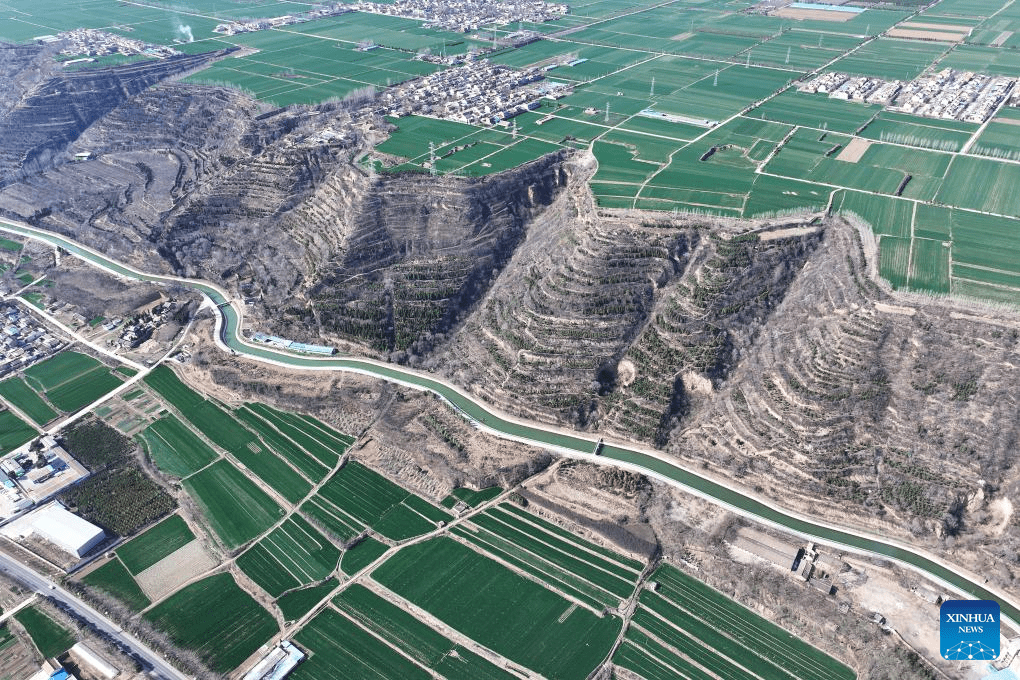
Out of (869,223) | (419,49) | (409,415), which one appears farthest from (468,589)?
(419,49)

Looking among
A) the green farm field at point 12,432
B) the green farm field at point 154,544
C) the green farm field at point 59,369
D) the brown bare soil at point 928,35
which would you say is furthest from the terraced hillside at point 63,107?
the brown bare soil at point 928,35

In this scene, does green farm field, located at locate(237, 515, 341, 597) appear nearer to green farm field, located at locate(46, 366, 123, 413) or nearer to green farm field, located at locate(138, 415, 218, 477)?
green farm field, located at locate(138, 415, 218, 477)

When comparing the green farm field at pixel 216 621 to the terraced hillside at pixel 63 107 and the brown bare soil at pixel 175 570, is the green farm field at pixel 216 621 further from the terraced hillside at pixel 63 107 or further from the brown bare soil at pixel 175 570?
the terraced hillside at pixel 63 107

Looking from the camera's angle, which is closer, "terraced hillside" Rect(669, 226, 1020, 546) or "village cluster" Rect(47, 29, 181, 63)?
"terraced hillside" Rect(669, 226, 1020, 546)

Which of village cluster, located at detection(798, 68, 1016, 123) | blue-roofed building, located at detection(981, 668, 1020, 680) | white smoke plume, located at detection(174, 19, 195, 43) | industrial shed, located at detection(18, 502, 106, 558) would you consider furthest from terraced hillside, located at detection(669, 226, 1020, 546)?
white smoke plume, located at detection(174, 19, 195, 43)

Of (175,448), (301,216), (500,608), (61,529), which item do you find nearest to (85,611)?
Answer: (61,529)

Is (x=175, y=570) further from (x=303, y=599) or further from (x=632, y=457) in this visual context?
(x=632, y=457)

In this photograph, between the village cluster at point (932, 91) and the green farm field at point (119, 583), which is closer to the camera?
the green farm field at point (119, 583)
